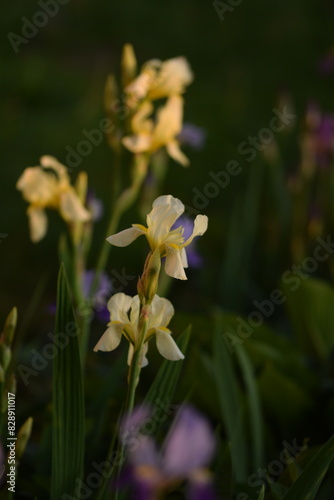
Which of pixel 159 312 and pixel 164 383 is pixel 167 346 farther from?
pixel 164 383

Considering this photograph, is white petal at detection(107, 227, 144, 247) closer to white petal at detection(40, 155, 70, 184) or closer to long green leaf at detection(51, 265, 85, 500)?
long green leaf at detection(51, 265, 85, 500)

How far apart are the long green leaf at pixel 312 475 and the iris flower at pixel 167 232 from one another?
220mm

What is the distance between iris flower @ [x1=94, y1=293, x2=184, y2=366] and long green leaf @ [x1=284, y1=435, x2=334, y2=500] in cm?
18

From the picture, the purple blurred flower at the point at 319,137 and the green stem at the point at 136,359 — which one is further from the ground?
the purple blurred flower at the point at 319,137

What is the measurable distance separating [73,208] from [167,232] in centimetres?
41

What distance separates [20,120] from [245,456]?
89.0 inches

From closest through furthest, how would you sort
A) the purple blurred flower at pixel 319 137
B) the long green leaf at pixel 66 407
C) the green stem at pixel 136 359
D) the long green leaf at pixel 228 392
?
the green stem at pixel 136 359 < the long green leaf at pixel 66 407 < the long green leaf at pixel 228 392 < the purple blurred flower at pixel 319 137

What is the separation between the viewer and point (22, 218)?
7.75 ft

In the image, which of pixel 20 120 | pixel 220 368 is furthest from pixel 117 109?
pixel 20 120

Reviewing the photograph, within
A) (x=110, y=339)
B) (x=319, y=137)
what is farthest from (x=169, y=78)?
(x=319, y=137)

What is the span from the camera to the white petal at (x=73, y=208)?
1.04 metres

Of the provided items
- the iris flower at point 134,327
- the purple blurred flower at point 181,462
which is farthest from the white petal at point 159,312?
the purple blurred flower at point 181,462

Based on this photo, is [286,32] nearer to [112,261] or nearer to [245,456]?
[112,261]

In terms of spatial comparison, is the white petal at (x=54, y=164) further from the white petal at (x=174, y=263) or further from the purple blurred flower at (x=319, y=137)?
the purple blurred flower at (x=319, y=137)
